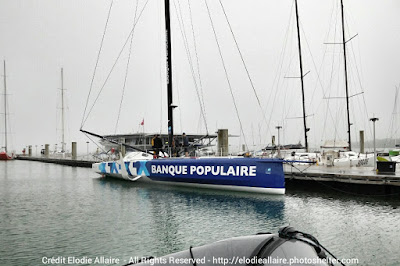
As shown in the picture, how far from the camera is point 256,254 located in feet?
6.69

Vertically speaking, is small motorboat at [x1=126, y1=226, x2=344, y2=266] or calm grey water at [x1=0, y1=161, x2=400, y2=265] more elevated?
small motorboat at [x1=126, y1=226, x2=344, y2=266]

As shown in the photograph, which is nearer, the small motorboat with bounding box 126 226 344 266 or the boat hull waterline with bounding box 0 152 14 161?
the small motorboat with bounding box 126 226 344 266

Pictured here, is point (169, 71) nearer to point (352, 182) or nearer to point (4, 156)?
point (352, 182)

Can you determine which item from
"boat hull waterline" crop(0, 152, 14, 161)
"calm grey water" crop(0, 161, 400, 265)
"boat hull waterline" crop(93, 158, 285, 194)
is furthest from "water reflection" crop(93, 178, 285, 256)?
"boat hull waterline" crop(0, 152, 14, 161)

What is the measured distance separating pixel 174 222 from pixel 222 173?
3.87m

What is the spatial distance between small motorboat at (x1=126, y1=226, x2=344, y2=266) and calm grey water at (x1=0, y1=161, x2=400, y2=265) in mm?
2573

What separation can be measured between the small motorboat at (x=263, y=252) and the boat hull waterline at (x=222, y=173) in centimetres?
749

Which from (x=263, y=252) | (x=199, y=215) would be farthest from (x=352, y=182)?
(x=263, y=252)

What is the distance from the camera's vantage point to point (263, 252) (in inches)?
79.4

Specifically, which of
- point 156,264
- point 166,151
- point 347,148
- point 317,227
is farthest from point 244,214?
point 347,148

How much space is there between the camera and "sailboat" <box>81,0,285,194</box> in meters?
9.49

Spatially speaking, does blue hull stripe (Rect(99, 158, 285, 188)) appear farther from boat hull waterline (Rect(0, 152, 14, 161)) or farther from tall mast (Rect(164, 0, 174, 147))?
boat hull waterline (Rect(0, 152, 14, 161))

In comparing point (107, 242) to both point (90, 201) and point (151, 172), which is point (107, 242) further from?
point (151, 172)

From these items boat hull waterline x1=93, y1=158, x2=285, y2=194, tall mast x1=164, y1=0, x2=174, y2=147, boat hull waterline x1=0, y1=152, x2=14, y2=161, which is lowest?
boat hull waterline x1=0, y1=152, x2=14, y2=161
